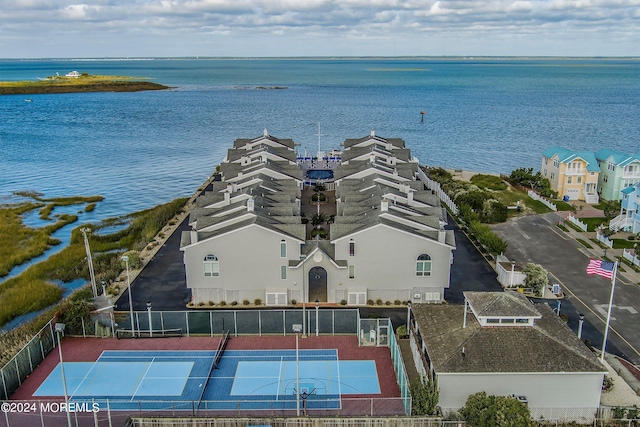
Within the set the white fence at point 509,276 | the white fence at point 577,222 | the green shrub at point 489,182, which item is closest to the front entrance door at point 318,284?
the white fence at point 509,276

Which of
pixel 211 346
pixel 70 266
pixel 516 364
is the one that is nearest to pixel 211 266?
pixel 211 346

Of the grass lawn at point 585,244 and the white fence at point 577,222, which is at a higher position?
the white fence at point 577,222

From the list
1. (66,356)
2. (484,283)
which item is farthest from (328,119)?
(66,356)

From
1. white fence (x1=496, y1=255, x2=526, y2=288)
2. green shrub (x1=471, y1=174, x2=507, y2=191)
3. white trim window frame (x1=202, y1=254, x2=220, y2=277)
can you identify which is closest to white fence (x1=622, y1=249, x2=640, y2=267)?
white fence (x1=496, y1=255, x2=526, y2=288)

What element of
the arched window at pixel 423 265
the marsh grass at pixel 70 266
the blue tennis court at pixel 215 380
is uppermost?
the arched window at pixel 423 265

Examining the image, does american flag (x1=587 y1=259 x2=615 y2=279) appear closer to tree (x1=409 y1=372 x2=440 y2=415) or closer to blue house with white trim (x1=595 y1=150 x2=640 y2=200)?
tree (x1=409 y1=372 x2=440 y2=415)

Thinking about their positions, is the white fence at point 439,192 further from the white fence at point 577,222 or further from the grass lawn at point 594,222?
the grass lawn at point 594,222
